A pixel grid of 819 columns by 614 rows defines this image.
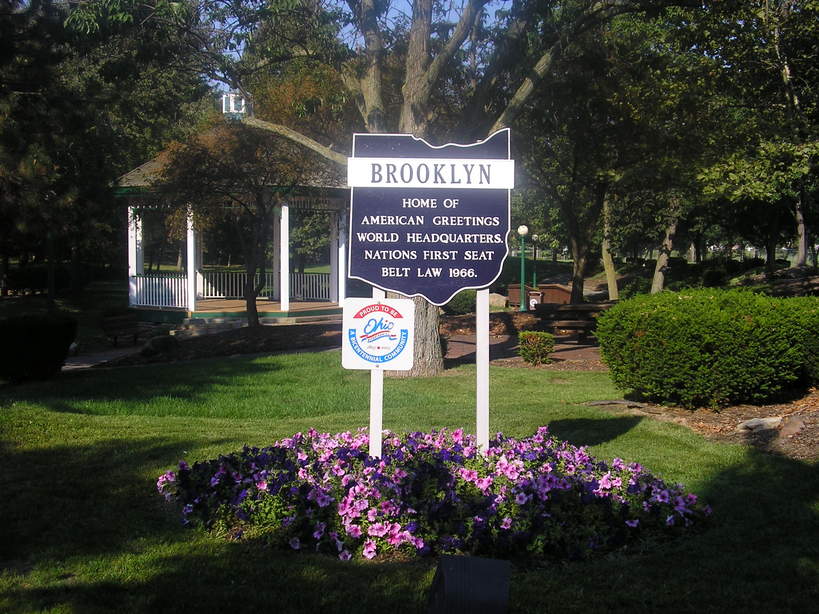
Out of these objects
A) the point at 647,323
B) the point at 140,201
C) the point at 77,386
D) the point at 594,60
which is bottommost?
the point at 77,386

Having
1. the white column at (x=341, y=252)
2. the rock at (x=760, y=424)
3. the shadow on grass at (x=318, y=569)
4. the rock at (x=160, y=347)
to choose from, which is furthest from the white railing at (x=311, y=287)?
the shadow on grass at (x=318, y=569)

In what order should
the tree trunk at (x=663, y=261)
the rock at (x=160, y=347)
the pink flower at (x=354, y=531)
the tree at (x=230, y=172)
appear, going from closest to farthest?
the pink flower at (x=354, y=531) < the rock at (x=160, y=347) < the tree at (x=230, y=172) < the tree trunk at (x=663, y=261)

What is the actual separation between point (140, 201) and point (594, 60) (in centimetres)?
1121

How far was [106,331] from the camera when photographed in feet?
65.8

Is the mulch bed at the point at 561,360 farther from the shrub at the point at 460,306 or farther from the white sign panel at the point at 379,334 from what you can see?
the shrub at the point at 460,306

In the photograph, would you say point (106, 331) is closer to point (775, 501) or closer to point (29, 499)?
point (29, 499)

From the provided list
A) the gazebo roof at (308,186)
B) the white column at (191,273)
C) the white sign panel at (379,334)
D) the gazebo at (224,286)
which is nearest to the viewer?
the white sign panel at (379,334)

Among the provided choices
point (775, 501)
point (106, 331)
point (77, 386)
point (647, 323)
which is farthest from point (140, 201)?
point (775, 501)

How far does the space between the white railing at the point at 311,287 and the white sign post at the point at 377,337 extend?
781 inches

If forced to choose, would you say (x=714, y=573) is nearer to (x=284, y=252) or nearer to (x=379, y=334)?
(x=379, y=334)

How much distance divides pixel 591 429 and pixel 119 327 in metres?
14.8

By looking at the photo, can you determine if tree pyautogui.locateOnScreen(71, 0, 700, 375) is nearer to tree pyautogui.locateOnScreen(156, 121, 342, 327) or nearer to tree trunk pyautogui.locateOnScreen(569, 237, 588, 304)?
tree pyautogui.locateOnScreen(156, 121, 342, 327)

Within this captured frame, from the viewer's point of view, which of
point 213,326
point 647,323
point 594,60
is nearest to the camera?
point 647,323

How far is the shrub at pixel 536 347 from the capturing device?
47.4ft
